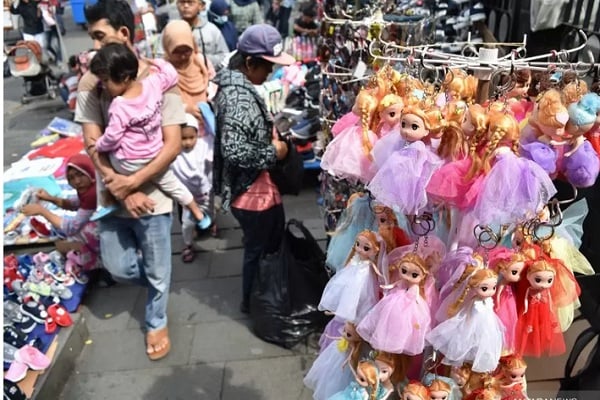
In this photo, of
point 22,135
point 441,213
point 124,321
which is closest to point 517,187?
point 441,213

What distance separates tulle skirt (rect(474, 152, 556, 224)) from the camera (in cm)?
113

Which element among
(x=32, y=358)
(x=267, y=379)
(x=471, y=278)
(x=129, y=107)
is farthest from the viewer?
(x=267, y=379)

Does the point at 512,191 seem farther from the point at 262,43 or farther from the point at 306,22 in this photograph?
the point at 306,22

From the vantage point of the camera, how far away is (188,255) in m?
4.02

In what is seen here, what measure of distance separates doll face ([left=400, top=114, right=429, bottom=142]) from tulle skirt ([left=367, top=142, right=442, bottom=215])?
0.02 metres

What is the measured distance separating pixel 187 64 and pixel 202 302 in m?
1.67

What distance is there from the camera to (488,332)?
1.24m

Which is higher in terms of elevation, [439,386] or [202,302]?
[439,386]

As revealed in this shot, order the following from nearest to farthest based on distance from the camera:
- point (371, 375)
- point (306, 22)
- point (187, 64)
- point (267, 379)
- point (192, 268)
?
point (371, 375), point (267, 379), point (187, 64), point (192, 268), point (306, 22)

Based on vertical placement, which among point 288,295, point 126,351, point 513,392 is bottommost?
point 126,351

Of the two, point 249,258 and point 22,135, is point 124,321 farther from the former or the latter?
point 22,135

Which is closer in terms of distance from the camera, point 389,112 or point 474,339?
point 474,339

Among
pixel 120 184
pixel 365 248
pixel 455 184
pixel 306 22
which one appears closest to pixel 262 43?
pixel 120 184

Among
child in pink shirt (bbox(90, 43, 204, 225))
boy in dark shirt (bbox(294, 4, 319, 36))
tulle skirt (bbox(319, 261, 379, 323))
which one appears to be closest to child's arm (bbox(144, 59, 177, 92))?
child in pink shirt (bbox(90, 43, 204, 225))
